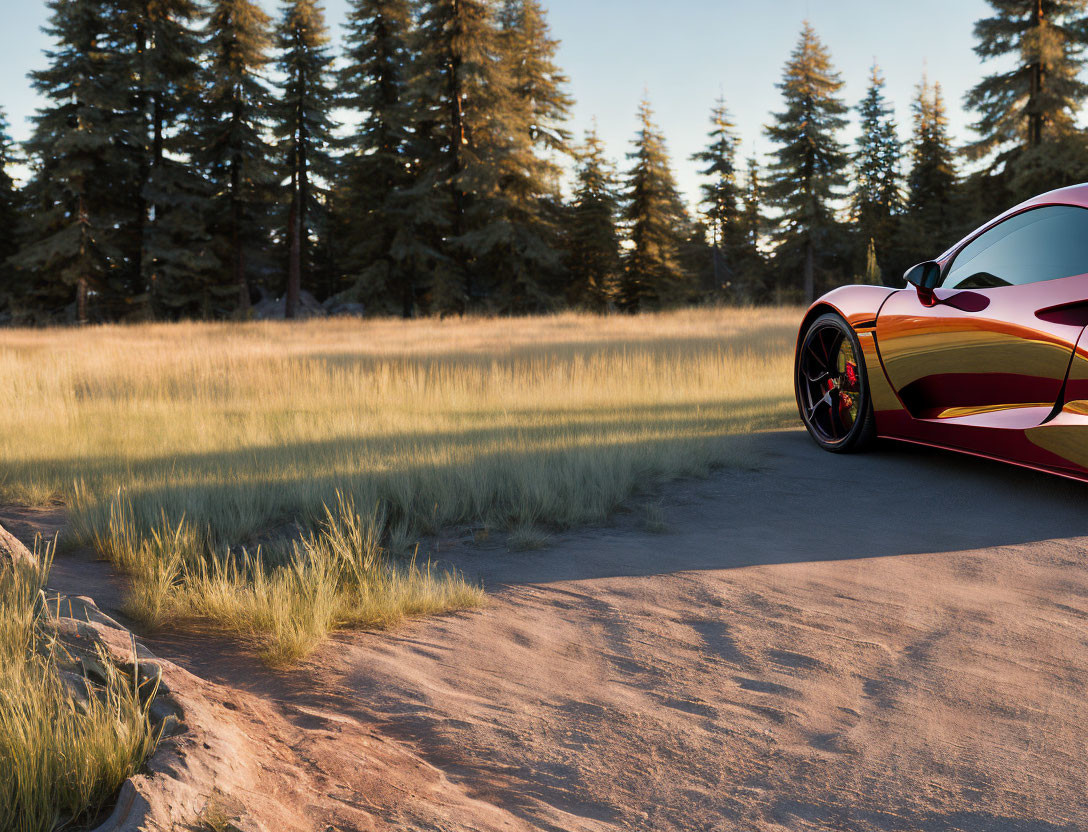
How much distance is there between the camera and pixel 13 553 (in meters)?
3.42

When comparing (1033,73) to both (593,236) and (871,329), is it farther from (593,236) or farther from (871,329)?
(871,329)

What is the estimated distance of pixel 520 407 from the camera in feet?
28.3

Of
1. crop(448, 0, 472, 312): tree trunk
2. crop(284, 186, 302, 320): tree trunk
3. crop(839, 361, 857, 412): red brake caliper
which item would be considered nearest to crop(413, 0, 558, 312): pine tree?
crop(448, 0, 472, 312): tree trunk

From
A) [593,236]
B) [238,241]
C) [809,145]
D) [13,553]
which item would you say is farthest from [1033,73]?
[13,553]

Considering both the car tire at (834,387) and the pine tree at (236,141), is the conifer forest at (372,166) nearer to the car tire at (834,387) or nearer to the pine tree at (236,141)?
the pine tree at (236,141)

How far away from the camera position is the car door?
4191 millimetres

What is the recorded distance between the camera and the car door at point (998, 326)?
165 inches

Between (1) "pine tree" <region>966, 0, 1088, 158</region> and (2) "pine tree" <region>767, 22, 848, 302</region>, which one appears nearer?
(1) "pine tree" <region>966, 0, 1088, 158</region>

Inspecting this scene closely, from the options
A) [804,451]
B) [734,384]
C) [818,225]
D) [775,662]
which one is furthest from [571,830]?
[818,225]

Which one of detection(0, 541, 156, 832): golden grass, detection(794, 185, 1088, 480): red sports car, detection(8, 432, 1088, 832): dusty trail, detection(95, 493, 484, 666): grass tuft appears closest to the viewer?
detection(0, 541, 156, 832): golden grass

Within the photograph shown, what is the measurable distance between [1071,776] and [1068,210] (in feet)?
10.7

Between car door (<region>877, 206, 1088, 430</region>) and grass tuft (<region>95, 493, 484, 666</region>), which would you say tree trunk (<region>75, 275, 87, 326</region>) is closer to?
grass tuft (<region>95, 493, 484, 666</region>)

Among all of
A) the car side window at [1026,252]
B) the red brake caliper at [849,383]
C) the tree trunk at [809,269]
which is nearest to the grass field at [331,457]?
the red brake caliper at [849,383]

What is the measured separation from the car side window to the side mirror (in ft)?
0.32
